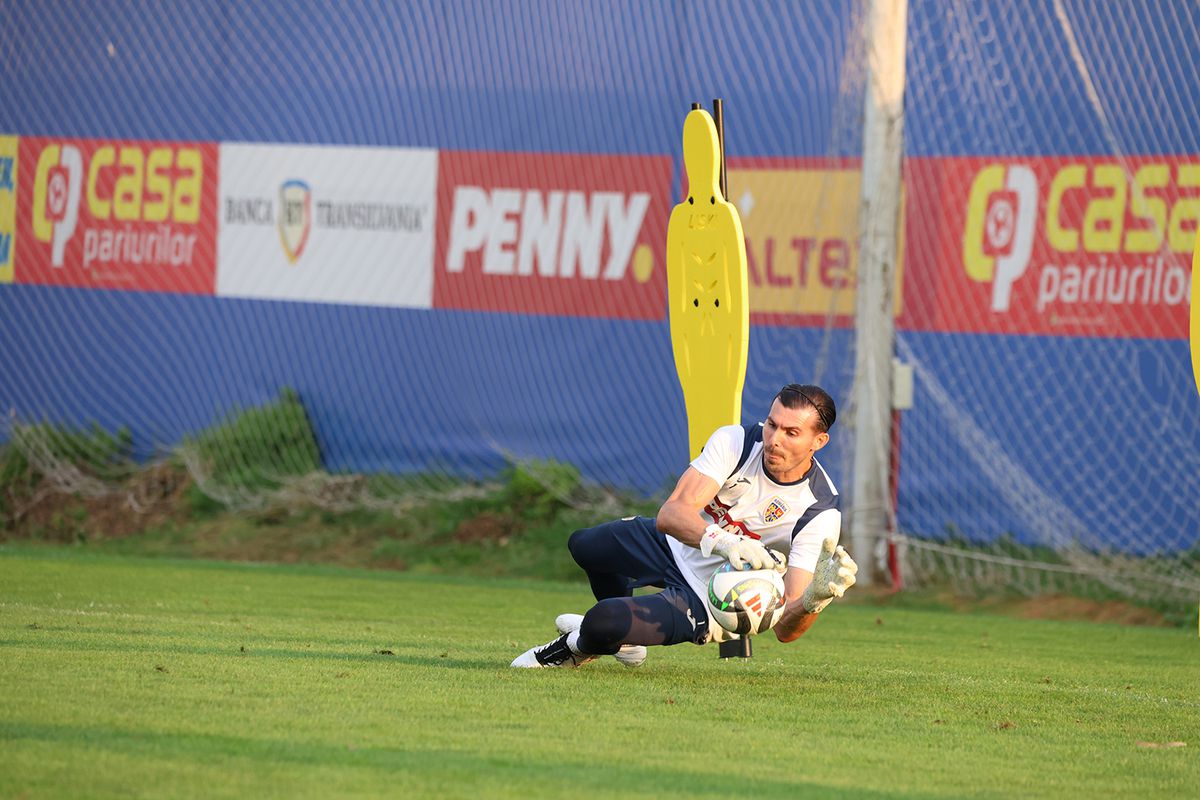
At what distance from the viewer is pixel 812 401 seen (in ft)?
20.9

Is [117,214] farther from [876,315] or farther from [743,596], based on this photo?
[743,596]

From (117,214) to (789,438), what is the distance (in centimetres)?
977

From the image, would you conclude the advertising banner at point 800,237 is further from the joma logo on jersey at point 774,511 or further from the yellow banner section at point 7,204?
the yellow banner section at point 7,204

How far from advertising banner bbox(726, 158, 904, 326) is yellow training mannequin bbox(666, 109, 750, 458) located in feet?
10.6

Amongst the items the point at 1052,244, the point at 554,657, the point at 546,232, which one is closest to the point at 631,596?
the point at 554,657

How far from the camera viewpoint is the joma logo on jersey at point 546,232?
12.9m

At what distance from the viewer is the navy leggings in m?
6.41

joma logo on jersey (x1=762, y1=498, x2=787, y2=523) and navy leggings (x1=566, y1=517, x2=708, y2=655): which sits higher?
joma logo on jersey (x1=762, y1=498, x2=787, y2=523)

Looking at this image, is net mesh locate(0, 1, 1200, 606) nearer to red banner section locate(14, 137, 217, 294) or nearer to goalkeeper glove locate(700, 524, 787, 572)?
red banner section locate(14, 137, 217, 294)

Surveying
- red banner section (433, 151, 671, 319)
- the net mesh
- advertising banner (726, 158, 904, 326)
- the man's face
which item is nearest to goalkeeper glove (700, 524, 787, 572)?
the man's face

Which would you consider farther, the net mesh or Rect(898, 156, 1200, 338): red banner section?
the net mesh

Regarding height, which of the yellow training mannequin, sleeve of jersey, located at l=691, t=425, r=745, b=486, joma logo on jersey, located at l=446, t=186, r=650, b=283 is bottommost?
sleeve of jersey, located at l=691, t=425, r=745, b=486

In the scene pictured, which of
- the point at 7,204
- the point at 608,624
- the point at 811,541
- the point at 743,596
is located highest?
the point at 7,204

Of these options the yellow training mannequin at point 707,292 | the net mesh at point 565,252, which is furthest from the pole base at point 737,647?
the net mesh at point 565,252
